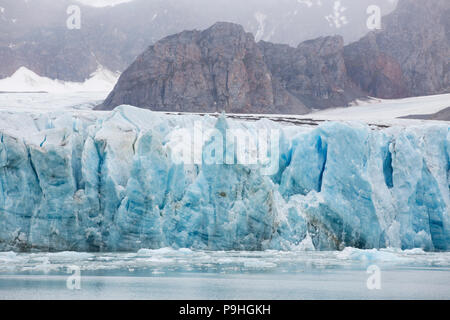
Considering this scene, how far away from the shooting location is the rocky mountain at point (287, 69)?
44312mm

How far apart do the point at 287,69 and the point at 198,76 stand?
10.9m

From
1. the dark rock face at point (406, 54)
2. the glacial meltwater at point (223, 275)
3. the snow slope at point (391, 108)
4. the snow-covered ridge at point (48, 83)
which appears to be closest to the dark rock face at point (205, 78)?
the snow slope at point (391, 108)

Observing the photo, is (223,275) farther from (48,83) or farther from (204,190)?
(48,83)

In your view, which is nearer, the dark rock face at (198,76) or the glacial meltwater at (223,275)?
the glacial meltwater at (223,275)

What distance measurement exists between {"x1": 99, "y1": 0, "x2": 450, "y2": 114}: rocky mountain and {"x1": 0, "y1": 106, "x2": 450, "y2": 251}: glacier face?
26104mm

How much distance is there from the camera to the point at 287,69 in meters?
52.7

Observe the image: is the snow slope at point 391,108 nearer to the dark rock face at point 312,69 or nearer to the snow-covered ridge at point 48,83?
the dark rock face at point 312,69

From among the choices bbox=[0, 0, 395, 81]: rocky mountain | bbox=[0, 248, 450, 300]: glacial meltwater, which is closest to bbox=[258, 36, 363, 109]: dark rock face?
bbox=[0, 0, 395, 81]: rocky mountain

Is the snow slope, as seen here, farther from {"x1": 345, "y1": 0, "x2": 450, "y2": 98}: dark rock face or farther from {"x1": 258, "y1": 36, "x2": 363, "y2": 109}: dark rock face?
{"x1": 345, "y1": 0, "x2": 450, "y2": 98}: dark rock face

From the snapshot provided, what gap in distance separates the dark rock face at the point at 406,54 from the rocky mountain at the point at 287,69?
0.28ft

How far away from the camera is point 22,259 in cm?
1327

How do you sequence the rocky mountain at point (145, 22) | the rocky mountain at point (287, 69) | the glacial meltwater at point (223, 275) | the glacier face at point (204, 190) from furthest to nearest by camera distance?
the rocky mountain at point (145, 22), the rocky mountain at point (287, 69), the glacier face at point (204, 190), the glacial meltwater at point (223, 275)

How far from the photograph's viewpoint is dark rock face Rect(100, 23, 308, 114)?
4397 centimetres

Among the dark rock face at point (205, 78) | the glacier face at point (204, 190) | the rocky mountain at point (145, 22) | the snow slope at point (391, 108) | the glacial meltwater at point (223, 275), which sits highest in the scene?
the rocky mountain at point (145, 22)
